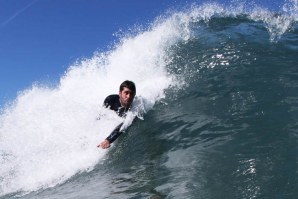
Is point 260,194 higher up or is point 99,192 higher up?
point 99,192

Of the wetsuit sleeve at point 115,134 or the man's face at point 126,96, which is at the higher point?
the man's face at point 126,96

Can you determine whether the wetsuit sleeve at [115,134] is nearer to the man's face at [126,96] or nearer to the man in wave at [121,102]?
the man in wave at [121,102]

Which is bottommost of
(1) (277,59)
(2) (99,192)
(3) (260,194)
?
(3) (260,194)

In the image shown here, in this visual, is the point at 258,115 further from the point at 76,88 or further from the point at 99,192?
the point at 76,88

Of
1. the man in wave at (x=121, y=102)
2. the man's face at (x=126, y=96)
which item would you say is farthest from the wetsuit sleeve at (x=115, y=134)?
the man's face at (x=126, y=96)

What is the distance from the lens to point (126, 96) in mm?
7711

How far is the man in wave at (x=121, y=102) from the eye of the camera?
747 cm

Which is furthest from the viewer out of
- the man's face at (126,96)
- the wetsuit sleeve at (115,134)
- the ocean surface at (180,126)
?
the man's face at (126,96)

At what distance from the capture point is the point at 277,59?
9586 mm

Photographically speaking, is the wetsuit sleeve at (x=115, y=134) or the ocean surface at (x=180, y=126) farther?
the wetsuit sleeve at (x=115, y=134)

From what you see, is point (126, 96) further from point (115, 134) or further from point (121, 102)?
point (115, 134)

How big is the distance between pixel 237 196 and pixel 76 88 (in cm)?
1023

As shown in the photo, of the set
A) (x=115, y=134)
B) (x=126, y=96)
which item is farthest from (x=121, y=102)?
(x=115, y=134)

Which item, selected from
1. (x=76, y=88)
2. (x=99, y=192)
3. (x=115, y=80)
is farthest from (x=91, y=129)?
(x=76, y=88)
